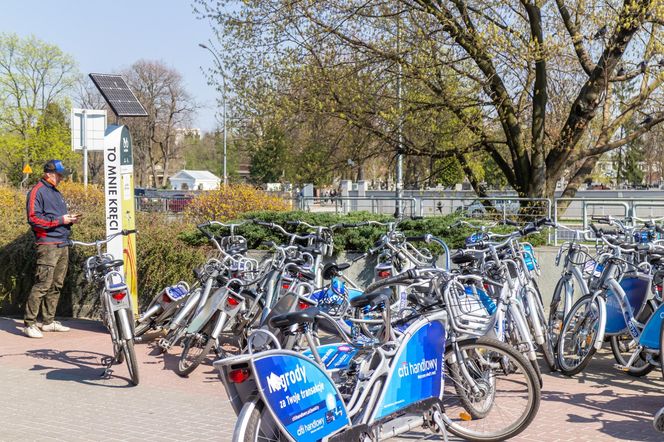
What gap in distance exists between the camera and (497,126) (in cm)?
1683

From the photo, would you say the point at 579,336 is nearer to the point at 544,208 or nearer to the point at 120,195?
the point at 120,195

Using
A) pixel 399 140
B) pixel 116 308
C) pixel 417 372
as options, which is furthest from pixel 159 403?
pixel 399 140

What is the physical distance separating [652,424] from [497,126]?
38.8ft

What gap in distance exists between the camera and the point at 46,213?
29.2 feet

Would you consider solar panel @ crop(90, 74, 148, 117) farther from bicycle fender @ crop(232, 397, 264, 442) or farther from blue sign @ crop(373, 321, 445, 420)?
bicycle fender @ crop(232, 397, 264, 442)

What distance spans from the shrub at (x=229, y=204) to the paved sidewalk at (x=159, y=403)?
18.6 feet

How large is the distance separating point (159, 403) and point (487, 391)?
2633 millimetres

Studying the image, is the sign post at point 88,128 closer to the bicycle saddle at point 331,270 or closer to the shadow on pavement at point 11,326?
the shadow on pavement at point 11,326

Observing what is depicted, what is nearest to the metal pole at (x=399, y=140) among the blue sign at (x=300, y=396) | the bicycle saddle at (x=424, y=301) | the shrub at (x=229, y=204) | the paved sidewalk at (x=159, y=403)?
the shrub at (x=229, y=204)

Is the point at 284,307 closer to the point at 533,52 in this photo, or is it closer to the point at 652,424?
the point at 652,424

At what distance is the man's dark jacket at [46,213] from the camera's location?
29.0 feet

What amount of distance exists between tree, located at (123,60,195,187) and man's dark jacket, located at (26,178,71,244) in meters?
52.9

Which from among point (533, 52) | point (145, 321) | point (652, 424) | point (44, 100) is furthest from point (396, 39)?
point (44, 100)

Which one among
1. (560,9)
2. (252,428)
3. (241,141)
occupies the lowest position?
(252,428)
